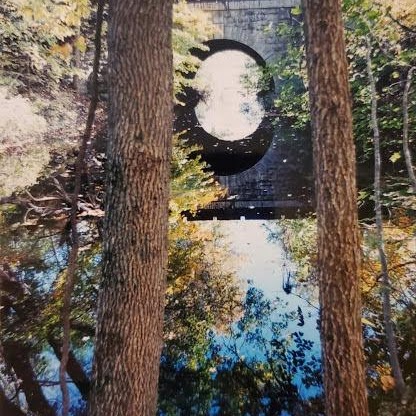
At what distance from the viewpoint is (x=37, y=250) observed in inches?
160

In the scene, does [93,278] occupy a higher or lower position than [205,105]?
lower

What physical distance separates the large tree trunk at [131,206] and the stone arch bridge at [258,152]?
359cm

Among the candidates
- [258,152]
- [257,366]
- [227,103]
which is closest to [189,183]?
[258,152]

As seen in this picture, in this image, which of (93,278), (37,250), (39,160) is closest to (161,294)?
(93,278)

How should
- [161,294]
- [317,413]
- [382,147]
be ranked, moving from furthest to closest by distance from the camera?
[382,147]
[317,413]
[161,294]

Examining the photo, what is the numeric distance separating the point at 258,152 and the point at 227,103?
153cm

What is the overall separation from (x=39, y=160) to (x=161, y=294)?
14.3 feet

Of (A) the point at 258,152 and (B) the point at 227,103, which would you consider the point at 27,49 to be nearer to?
(A) the point at 258,152

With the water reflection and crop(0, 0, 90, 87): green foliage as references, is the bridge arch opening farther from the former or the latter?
the water reflection

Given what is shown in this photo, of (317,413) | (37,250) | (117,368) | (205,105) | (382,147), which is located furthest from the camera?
(205,105)

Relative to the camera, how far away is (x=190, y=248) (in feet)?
13.6

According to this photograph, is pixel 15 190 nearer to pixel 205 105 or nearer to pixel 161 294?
pixel 161 294

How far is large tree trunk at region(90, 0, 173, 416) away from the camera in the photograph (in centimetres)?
137

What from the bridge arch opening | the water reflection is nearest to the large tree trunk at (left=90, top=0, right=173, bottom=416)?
the water reflection
